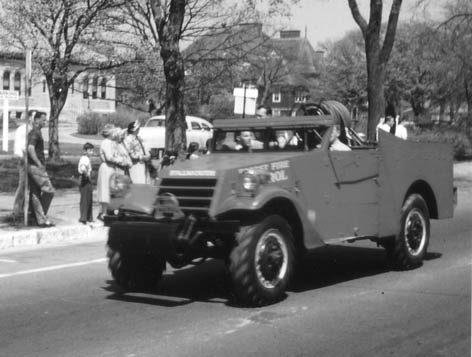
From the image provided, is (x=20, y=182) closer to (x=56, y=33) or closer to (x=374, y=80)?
(x=374, y=80)

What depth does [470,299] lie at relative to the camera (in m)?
8.34

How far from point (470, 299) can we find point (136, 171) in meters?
7.44

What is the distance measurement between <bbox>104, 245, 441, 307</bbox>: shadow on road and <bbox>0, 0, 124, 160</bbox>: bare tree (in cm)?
1577

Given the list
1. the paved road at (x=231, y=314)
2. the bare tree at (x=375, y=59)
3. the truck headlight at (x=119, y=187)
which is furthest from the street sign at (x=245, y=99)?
the truck headlight at (x=119, y=187)

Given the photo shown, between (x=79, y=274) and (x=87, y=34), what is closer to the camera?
(x=79, y=274)

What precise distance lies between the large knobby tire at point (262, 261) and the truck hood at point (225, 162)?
676 mm

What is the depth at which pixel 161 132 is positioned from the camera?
108 feet

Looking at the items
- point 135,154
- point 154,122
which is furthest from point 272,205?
point 154,122

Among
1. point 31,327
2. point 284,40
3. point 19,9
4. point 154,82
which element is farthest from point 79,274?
point 284,40

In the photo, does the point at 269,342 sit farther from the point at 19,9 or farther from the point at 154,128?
the point at 154,128

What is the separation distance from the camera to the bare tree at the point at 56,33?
26.4 m

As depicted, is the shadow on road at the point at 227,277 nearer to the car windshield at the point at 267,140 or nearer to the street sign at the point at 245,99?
the car windshield at the point at 267,140

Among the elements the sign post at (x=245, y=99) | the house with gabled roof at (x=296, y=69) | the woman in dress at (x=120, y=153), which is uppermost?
the house with gabled roof at (x=296, y=69)

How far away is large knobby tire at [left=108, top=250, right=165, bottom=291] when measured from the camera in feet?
28.6
